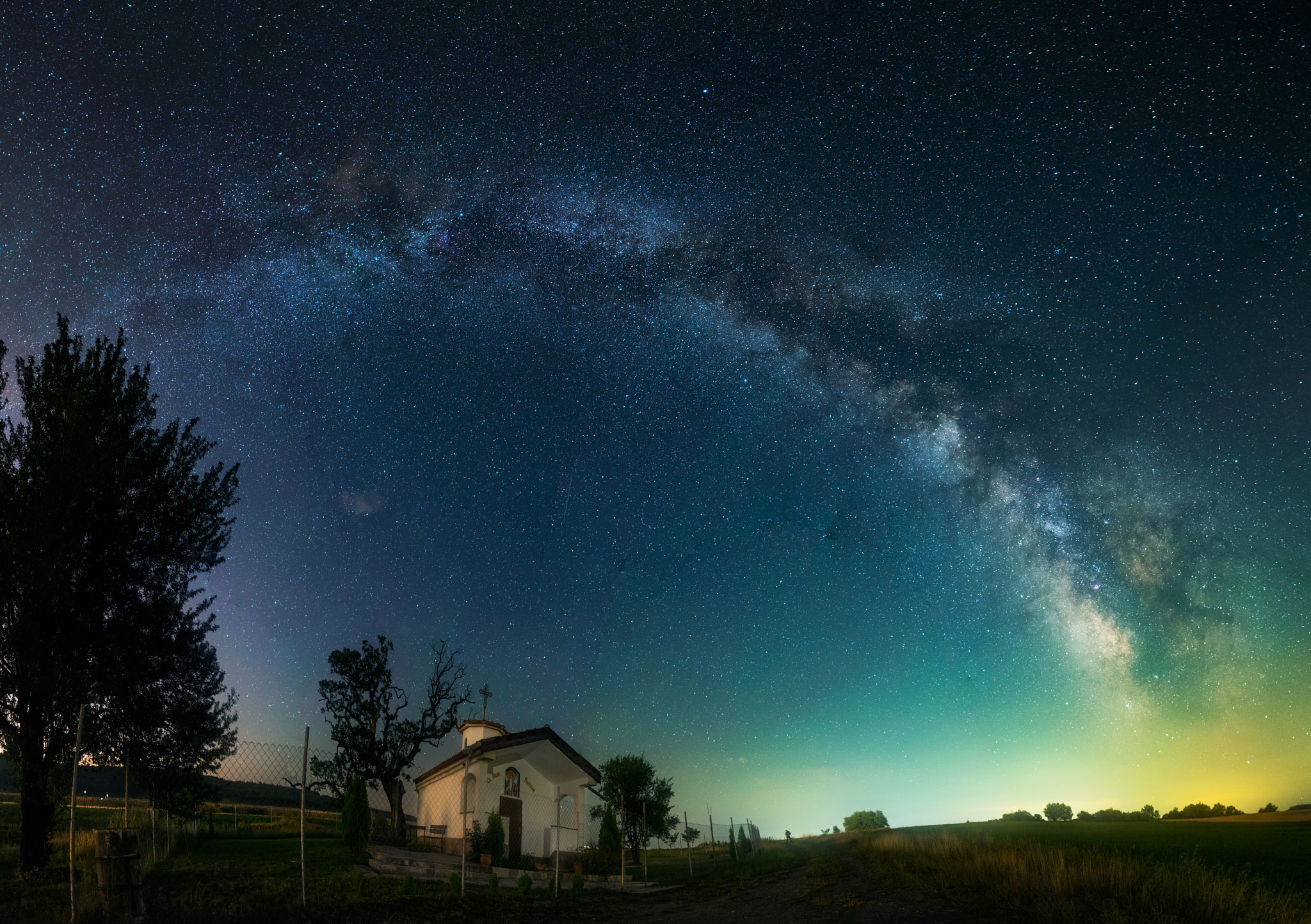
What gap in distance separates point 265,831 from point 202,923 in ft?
88.4

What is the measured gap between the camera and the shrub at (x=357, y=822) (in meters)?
23.0

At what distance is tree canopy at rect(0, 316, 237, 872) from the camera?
14.2m

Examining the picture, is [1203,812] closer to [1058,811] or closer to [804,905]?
[1058,811]

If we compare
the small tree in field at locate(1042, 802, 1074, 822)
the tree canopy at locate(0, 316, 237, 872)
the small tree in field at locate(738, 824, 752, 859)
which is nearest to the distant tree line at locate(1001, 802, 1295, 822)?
the small tree in field at locate(1042, 802, 1074, 822)

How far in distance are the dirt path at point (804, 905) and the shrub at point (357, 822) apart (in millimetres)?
9935

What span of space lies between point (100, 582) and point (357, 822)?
12134 mm

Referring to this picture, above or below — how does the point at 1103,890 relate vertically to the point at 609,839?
above

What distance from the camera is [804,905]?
52.7 feet

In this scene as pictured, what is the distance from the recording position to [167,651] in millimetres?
16922

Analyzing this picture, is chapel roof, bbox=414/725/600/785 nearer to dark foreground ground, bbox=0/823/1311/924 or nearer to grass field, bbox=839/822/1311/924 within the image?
dark foreground ground, bbox=0/823/1311/924

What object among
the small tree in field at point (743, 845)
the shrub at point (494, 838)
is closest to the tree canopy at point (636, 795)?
the small tree in field at point (743, 845)

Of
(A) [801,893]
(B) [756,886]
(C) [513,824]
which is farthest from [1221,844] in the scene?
(C) [513,824]

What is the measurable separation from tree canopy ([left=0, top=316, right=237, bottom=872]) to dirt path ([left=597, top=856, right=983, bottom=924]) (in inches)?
467

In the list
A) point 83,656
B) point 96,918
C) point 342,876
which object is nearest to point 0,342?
point 83,656
